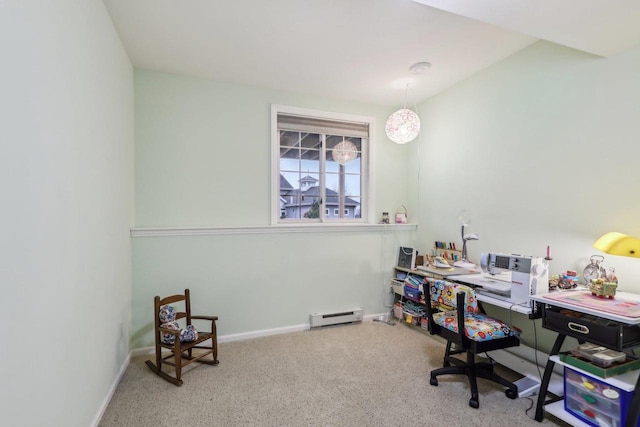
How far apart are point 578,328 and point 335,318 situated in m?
2.18

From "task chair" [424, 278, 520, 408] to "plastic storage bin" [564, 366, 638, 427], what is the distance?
34 cm

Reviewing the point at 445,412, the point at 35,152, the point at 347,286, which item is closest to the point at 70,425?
the point at 35,152

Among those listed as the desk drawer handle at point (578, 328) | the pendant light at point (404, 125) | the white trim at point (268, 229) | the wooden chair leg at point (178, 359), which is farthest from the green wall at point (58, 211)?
the desk drawer handle at point (578, 328)

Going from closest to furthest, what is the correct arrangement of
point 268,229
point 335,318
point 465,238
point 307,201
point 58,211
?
point 58,211 → point 465,238 → point 268,229 → point 335,318 → point 307,201

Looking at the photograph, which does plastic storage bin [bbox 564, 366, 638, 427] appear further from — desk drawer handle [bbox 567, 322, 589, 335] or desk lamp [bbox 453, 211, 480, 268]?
desk lamp [bbox 453, 211, 480, 268]

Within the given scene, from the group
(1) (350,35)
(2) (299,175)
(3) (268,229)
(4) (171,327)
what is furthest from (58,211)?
(2) (299,175)

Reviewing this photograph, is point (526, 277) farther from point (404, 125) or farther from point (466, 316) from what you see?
point (404, 125)

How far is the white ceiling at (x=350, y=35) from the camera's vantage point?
68.9 inches

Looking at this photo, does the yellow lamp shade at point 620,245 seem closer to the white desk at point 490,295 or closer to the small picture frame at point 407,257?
the white desk at point 490,295

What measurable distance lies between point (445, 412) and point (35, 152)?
2.51 m

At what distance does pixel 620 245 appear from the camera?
5.79ft

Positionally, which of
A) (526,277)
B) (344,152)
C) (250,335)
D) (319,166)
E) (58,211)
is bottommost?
(250,335)

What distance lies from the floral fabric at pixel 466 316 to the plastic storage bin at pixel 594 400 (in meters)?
0.40

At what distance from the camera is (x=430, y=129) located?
141 inches
